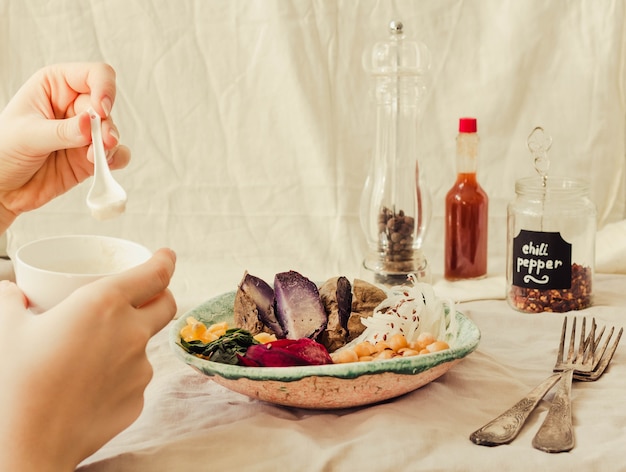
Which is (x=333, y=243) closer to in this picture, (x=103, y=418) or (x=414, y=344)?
(x=414, y=344)

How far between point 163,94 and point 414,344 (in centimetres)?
87

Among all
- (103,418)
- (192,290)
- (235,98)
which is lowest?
(192,290)

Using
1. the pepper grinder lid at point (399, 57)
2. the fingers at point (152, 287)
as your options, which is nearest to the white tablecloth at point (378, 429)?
the fingers at point (152, 287)

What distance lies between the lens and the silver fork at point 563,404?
75cm

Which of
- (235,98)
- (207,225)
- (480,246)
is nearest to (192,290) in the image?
(207,225)

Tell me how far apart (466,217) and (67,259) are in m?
0.80

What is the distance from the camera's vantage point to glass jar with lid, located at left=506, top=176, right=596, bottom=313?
119 centimetres

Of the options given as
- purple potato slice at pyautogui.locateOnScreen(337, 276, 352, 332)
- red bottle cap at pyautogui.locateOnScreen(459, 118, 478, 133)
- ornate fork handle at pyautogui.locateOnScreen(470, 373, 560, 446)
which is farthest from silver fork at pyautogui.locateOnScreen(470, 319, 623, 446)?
red bottle cap at pyautogui.locateOnScreen(459, 118, 478, 133)

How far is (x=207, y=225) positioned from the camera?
1.64 meters

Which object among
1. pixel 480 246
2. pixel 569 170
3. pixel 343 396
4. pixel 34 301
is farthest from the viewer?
pixel 569 170

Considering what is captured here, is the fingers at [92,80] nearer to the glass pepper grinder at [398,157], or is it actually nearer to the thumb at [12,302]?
the thumb at [12,302]

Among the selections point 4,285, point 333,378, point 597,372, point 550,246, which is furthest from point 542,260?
point 4,285

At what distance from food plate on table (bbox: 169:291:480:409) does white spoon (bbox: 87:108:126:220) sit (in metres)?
0.14

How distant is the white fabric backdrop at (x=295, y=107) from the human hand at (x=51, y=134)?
42 cm
